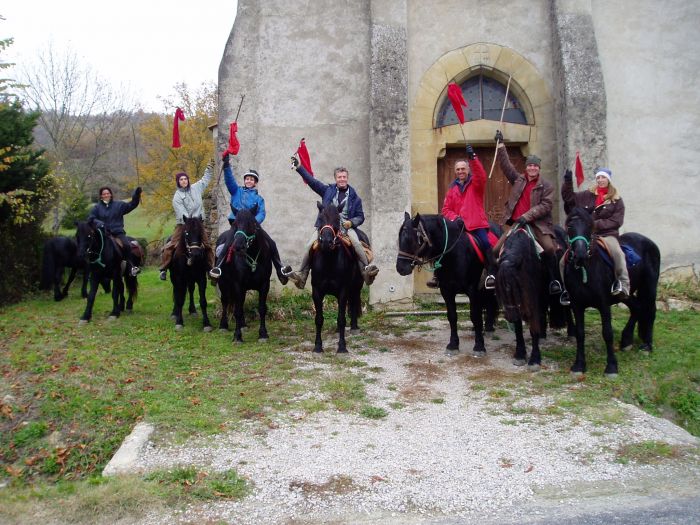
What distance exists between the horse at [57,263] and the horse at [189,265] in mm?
4531

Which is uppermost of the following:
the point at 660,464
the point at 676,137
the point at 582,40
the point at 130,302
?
the point at 582,40

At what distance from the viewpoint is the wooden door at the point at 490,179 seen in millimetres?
12484

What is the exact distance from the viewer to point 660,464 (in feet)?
17.2

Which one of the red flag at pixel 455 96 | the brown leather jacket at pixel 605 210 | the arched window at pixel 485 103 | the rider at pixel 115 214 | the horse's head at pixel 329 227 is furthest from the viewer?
the arched window at pixel 485 103

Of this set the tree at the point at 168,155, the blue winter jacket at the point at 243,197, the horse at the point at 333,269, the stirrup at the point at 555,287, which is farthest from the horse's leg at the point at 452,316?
the tree at the point at 168,155

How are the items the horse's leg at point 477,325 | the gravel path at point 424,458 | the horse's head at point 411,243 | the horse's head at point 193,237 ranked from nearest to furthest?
the gravel path at point 424,458
the horse's head at point 411,243
the horse's leg at point 477,325
the horse's head at point 193,237

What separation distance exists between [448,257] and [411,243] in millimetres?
708

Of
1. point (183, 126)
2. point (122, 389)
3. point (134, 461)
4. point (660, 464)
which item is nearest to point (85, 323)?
point (122, 389)

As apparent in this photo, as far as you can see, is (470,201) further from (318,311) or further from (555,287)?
(318,311)

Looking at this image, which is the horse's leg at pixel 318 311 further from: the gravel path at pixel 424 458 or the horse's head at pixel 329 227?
the gravel path at pixel 424 458

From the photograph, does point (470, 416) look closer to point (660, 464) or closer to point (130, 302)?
point (660, 464)

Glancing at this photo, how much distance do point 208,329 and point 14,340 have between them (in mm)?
3032

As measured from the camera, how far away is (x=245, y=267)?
9.59 meters

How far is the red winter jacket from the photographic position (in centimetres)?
910
